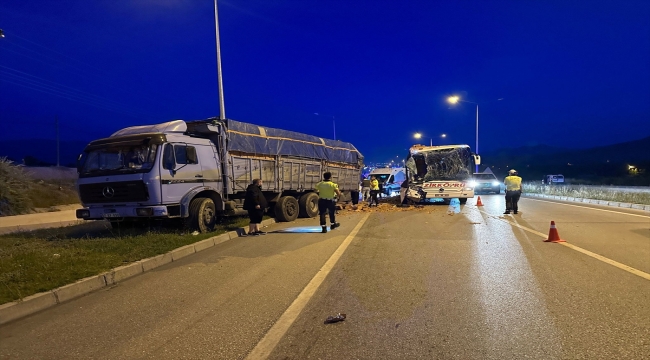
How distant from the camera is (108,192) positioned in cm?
989

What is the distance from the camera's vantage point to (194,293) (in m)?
5.76

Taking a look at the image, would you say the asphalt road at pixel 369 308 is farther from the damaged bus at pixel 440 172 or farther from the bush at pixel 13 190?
the bush at pixel 13 190

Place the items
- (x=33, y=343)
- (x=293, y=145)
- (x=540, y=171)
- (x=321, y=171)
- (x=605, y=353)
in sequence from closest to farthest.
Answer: (x=605, y=353), (x=33, y=343), (x=293, y=145), (x=321, y=171), (x=540, y=171)

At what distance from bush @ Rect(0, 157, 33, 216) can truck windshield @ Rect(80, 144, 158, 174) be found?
910 centimetres

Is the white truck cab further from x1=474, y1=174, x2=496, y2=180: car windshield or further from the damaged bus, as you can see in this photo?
the damaged bus

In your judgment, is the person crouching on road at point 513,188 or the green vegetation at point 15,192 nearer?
the person crouching on road at point 513,188

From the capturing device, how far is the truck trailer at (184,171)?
9.72 meters

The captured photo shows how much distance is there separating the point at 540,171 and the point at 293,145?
3787 inches

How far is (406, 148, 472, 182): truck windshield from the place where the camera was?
2006cm

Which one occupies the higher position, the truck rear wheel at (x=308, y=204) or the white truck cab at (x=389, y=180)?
the white truck cab at (x=389, y=180)

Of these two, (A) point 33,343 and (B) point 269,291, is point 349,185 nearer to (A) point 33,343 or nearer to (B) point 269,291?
(B) point 269,291

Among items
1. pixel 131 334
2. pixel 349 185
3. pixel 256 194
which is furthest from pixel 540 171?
pixel 131 334

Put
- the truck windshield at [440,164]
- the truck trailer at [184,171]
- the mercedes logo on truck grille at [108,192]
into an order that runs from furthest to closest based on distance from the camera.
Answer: the truck windshield at [440,164] < the mercedes logo on truck grille at [108,192] < the truck trailer at [184,171]

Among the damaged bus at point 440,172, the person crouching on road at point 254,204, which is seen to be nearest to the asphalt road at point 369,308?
the person crouching on road at point 254,204
